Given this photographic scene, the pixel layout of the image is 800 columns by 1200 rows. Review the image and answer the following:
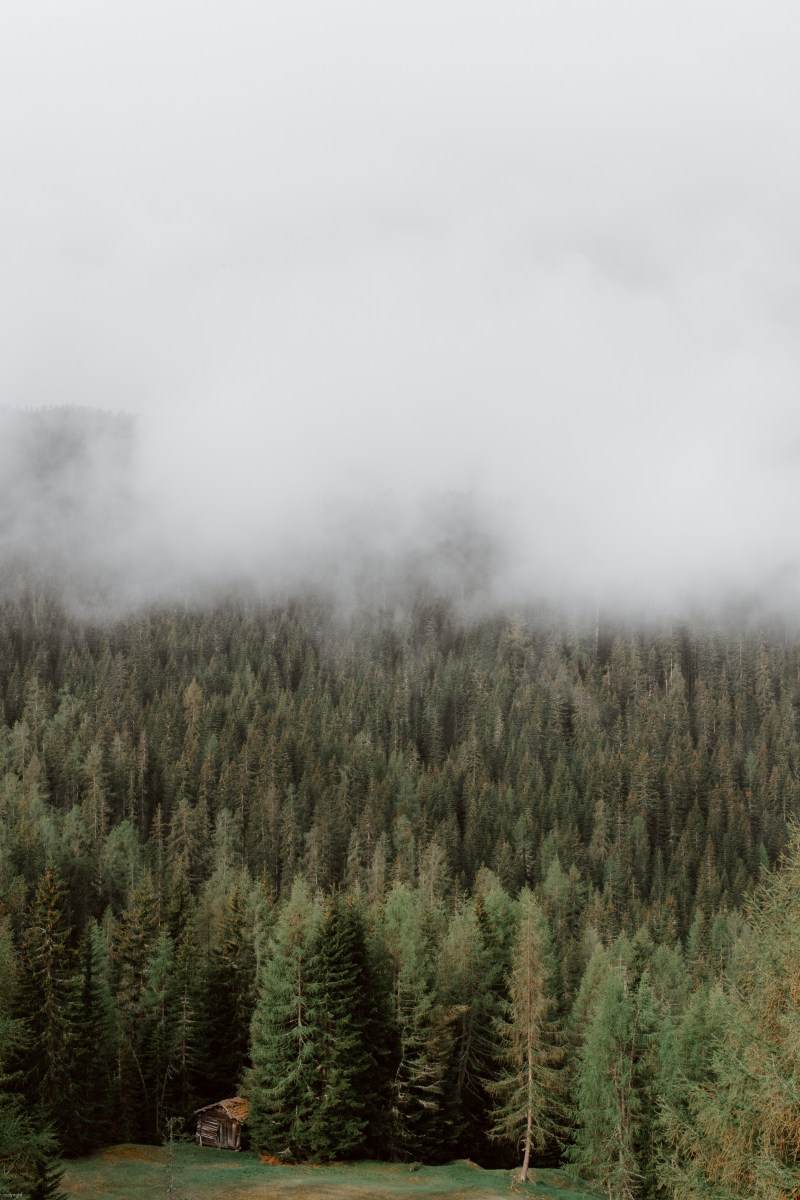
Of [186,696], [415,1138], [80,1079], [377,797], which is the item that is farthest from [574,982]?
[186,696]

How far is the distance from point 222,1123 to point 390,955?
13.9 metres

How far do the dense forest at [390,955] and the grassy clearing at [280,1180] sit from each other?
182 cm

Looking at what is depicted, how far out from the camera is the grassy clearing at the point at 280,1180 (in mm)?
41031

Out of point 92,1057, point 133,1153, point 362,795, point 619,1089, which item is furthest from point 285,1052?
point 362,795

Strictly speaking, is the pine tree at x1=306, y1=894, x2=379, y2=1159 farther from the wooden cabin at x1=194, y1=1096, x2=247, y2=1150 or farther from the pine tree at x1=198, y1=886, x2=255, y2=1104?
the pine tree at x1=198, y1=886, x2=255, y2=1104

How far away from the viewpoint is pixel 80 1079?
1860 inches

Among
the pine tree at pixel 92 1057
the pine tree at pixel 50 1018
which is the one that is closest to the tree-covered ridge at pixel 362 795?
the pine tree at pixel 92 1057

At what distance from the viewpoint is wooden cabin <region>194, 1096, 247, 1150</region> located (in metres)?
53.5

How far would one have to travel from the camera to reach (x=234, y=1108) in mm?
54219

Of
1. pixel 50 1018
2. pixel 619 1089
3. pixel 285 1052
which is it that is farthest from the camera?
pixel 285 1052

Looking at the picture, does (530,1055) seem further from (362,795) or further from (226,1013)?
(362,795)

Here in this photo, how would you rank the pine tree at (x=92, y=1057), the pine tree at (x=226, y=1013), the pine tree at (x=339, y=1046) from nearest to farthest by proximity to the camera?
1. the pine tree at (x=92, y=1057)
2. the pine tree at (x=339, y=1046)
3. the pine tree at (x=226, y=1013)

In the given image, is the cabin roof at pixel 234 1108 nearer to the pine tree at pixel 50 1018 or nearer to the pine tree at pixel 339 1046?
the pine tree at pixel 339 1046

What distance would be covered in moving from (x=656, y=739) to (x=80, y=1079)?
531 feet
